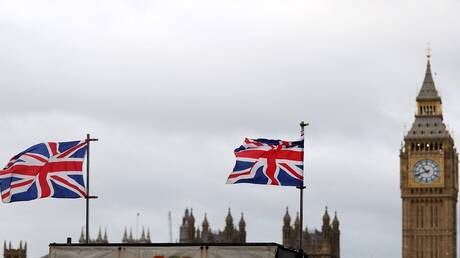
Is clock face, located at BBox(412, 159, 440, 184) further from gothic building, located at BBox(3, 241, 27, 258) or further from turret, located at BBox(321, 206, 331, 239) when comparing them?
gothic building, located at BBox(3, 241, 27, 258)

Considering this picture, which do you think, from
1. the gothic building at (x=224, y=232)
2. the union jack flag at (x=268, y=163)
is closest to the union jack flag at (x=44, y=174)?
the union jack flag at (x=268, y=163)

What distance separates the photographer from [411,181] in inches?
6772

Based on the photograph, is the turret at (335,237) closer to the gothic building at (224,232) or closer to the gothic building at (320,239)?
the gothic building at (320,239)

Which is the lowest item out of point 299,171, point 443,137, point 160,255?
point 160,255

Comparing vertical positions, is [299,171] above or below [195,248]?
above

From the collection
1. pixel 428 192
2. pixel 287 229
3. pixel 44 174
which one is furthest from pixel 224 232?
pixel 44 174

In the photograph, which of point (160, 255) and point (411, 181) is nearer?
point (160, 255)

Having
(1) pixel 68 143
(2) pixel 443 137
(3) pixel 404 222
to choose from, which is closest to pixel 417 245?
(3) pixel 404 222

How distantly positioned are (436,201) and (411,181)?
4317mm

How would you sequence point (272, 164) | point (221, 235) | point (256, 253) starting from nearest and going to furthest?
1. point (256, 253)
2. point (272, 164)
3. point (221, 235)

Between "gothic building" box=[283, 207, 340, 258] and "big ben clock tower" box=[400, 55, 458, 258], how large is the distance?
10.8 metres

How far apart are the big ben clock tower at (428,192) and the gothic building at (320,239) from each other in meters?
10.8

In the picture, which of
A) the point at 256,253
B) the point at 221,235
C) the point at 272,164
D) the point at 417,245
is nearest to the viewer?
the point at 256,253

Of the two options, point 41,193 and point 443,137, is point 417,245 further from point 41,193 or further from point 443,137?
point 41,193
